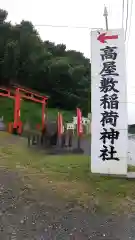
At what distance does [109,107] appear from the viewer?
28.0 feet

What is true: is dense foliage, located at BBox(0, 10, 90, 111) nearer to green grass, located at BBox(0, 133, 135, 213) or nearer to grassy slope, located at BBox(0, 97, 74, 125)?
grassy slope, located at BBox(0, 97, 74, 125)

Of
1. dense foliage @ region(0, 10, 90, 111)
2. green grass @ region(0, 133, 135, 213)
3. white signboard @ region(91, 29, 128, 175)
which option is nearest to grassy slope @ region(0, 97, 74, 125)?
dense foliage @ region(0, 10, 90, 111)

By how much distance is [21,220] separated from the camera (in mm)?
5910

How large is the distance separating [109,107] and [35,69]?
22.0 m

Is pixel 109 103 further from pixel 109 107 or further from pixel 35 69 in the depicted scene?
pixel 35 69

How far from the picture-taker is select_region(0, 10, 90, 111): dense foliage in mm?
28547

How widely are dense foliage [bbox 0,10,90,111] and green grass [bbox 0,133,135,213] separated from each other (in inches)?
734

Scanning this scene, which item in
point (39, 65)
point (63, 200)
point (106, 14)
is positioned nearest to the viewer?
point (63, 200)

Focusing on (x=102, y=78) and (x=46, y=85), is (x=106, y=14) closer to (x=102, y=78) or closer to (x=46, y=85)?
(x=102, y=78)

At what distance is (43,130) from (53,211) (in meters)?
8.42

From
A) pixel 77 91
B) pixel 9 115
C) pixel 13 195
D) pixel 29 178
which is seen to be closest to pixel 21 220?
pixel 13 195

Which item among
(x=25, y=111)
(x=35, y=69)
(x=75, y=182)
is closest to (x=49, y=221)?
(x=75, y=182)

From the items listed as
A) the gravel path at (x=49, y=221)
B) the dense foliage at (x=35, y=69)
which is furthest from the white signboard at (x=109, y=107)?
the dense foliage at (x=35, y=69)

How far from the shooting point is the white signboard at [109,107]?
332 inches
